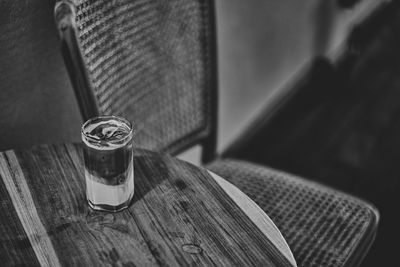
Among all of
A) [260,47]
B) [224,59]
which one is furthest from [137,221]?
[260,47]

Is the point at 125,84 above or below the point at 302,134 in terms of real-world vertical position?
above

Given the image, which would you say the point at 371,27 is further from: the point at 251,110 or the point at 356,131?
the point at 251,110

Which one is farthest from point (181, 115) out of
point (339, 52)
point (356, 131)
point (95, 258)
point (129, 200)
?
point (339, 52)

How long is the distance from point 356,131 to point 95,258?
1.78 metres

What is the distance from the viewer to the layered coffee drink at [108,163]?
68 centimetres

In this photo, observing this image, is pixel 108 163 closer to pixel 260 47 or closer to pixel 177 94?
pixel 177 94

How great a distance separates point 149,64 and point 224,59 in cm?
67

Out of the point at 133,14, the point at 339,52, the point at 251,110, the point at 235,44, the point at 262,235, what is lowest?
the point at 339,52

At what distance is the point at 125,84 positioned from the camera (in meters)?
1.04

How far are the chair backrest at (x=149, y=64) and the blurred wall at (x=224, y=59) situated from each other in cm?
12

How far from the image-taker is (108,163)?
0.69 meters

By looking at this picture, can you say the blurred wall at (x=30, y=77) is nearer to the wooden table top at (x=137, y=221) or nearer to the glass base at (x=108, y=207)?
the wooden table top at (x=137, y=221)

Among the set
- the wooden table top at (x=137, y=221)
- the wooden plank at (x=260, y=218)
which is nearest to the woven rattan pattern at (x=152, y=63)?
the wooden table top at (x=137, y=221)

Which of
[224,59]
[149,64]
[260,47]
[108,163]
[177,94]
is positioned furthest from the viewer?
[260,47]
